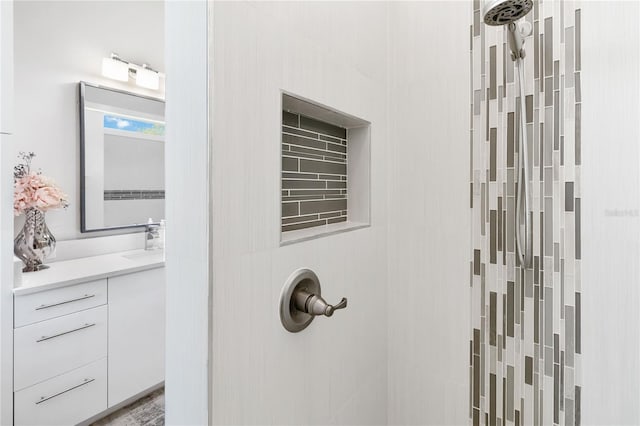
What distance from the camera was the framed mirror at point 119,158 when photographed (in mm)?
2326

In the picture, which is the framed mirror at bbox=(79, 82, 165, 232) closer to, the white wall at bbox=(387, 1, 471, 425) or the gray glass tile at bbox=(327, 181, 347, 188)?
the gray glass tile at bbox=(327, 181, 347, 188)

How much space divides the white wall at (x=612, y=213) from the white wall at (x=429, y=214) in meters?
0.40

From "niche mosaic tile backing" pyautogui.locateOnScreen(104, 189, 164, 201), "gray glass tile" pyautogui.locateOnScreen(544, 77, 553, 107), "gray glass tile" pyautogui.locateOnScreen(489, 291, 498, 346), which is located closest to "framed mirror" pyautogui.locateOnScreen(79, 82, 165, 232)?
"niche mosaic tile backing" pyautogui.locateOnScreen(104, 189, 164, 201)

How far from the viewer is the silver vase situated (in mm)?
1940

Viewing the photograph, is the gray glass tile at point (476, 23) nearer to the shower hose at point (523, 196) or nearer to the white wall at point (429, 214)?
the white wall at point (429, 214)

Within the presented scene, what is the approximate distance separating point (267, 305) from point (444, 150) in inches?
33.0

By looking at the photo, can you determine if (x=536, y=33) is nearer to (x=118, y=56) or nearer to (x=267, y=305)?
(x=267, y=305)

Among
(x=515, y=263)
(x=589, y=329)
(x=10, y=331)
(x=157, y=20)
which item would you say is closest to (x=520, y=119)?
(x=515, y=263)

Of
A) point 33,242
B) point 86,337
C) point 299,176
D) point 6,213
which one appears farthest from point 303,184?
point 33,242

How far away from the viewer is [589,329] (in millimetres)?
854

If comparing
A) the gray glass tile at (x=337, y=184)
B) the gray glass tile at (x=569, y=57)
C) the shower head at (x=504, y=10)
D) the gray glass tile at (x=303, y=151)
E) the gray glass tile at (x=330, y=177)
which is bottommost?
the gray glass tile at (x=337, y=184)

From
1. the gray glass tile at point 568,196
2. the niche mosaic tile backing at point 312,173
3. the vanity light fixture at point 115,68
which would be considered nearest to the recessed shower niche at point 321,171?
the niche mosaic tile backing at point 312,173

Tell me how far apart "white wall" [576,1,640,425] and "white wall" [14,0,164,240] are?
8.57 feet

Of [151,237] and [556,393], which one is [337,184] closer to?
[556,393]
